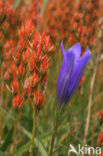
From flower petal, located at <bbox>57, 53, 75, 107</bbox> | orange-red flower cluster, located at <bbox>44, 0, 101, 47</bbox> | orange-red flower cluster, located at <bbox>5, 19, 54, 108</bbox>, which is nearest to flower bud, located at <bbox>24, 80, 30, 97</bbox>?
orange-red flower cluster, located at <bbox>5, 19, 54, 108</bbox>

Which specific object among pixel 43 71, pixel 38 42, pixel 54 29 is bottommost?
pixel 43 71

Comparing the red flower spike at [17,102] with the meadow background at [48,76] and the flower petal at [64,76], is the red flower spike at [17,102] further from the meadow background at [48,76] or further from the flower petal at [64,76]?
the flower petal at [64,76]

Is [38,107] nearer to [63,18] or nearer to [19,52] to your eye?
[19,52]

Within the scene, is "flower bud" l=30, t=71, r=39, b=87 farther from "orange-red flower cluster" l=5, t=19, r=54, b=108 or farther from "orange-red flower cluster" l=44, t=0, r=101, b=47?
"orange-red flower cluster" l=44, t=0, r=101, b=47

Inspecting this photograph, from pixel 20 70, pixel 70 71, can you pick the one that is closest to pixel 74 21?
pixel 20 70

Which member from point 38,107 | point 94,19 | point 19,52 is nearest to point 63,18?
point 94,19

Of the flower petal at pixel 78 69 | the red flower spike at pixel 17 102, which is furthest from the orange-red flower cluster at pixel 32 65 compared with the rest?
the flower petal at pixel 78 69
